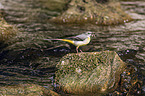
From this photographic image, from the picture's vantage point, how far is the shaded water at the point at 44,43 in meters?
5.17

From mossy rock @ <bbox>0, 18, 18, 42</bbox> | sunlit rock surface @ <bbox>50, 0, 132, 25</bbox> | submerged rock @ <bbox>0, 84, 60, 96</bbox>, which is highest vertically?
sunlit rock surface @ <bbox>50, 0, 132, 25</bbox>

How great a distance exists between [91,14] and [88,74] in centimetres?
590

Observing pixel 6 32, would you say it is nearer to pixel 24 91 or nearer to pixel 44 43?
pixel 44 43

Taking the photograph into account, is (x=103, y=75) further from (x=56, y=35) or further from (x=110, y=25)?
(x=110, y=25)

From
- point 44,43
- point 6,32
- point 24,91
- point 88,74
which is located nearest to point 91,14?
point 44,43

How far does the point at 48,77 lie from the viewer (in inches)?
194

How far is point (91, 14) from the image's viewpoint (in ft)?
31.6

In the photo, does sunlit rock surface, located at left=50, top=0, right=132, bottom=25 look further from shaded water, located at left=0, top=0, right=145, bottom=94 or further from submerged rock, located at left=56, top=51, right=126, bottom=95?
submerged rock, located at left=56, top=51, right=126, bottom=95

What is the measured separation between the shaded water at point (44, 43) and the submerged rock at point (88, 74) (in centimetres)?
70

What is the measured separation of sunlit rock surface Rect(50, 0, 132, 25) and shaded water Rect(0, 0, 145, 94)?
1.66ft

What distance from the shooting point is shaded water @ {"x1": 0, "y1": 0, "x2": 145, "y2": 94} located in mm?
5172

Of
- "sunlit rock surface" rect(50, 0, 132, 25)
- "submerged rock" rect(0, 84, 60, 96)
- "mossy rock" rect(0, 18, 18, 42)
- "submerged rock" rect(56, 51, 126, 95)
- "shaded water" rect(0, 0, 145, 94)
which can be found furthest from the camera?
"sunlit rock surface" rect(50, 0, 132, 25)

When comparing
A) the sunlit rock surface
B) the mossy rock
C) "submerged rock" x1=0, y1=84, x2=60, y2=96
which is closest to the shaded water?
the mossy rock

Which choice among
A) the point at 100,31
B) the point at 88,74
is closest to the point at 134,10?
the point at 100,31
